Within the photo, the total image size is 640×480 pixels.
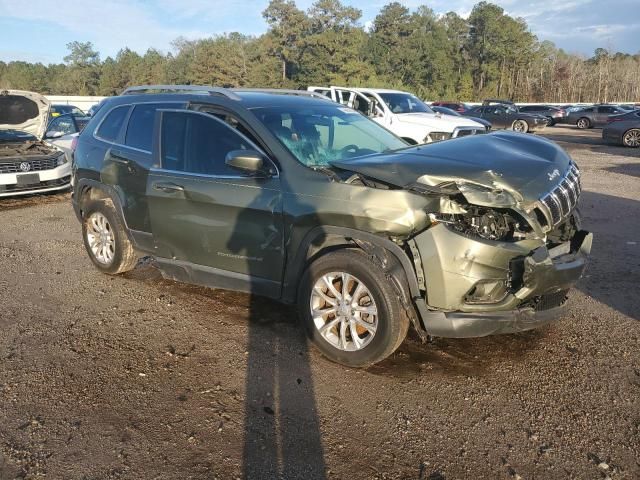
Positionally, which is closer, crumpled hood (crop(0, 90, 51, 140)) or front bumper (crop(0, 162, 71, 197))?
front bumper (crop(0, 162, 71, 197))

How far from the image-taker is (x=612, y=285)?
5.24 metres

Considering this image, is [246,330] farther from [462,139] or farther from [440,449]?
[462,139]

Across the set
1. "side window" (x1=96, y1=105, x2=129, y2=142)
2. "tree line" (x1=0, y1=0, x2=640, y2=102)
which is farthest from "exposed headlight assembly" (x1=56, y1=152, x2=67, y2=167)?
"tree line" (x1=0, y1=0, x2=640, y2=102)

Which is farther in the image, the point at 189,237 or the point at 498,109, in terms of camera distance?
the point at 498,109

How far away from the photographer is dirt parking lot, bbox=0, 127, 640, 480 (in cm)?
279

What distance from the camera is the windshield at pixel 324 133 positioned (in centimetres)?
421

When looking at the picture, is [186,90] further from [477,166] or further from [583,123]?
[583,123]

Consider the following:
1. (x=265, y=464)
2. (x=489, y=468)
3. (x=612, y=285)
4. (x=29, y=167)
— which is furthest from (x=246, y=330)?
(x=29, y=167)

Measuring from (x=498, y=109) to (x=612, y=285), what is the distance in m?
24.2

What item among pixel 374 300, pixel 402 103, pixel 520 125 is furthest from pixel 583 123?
pixel 374 300

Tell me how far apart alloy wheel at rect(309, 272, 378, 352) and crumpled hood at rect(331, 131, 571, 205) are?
77 centimetres

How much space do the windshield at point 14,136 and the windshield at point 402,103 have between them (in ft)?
27.8

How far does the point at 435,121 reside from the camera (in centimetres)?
1326

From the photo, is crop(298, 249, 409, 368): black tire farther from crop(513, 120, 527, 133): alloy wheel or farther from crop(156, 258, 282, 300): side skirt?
crop(513, 120, 527, 133): alloy wheel
